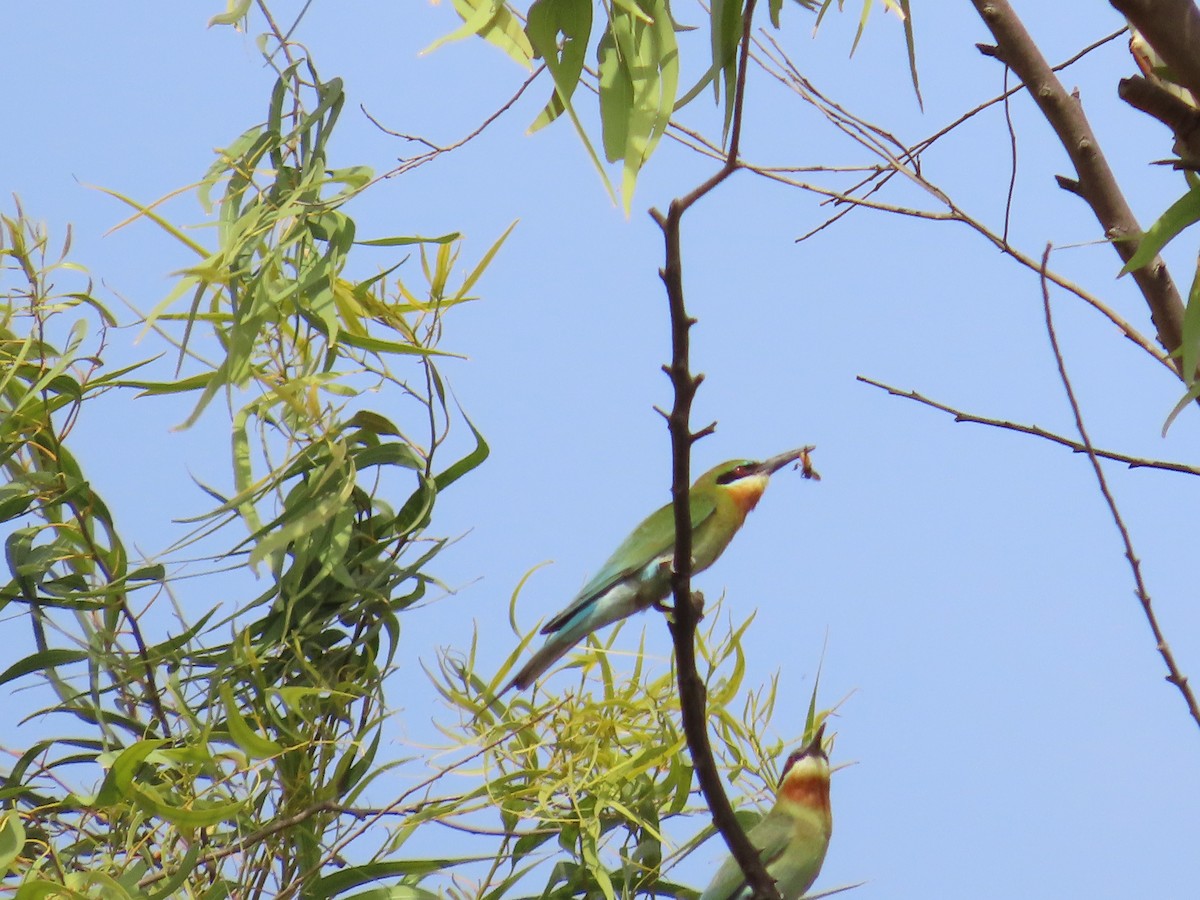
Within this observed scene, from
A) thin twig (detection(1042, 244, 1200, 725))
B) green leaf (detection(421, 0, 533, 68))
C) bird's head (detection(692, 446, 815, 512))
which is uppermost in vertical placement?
bird's head (detection(692, 446, 815, 512))

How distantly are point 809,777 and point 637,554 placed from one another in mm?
382

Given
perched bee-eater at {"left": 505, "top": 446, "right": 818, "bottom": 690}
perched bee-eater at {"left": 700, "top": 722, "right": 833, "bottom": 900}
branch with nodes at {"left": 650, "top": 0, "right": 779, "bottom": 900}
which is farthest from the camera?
perched bee-eater at {"left": 700, "top": 722, "right": 833, "bottom": 900}

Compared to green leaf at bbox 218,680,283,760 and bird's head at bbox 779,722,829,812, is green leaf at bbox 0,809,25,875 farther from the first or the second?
bird's head at bbox 779,722,829,812

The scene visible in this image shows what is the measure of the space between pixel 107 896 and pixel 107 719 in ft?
0.66

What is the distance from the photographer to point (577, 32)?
80 cm

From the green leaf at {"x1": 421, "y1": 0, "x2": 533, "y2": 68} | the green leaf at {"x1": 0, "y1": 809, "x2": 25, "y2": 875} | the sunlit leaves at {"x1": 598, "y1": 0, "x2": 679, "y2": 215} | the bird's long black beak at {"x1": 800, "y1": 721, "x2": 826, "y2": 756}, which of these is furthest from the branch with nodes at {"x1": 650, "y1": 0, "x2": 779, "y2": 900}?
the green leaf at {"x1": 0, "y1": 809, "x2": 25, "y2": 875}

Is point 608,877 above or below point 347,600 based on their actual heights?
below

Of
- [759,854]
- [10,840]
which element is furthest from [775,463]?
[10,840]

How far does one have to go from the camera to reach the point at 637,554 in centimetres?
162

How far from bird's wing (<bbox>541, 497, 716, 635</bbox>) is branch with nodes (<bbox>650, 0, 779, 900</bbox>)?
1.16 ft

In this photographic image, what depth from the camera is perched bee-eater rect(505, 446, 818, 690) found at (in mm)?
1422

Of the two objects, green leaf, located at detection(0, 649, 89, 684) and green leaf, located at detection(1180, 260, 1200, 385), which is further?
green leaf, located at detection(0, 649, 89, 684)

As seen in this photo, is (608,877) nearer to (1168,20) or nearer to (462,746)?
(462,746)

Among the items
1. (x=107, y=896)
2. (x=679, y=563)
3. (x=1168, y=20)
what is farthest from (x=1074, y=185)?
(x=107, y=896)
